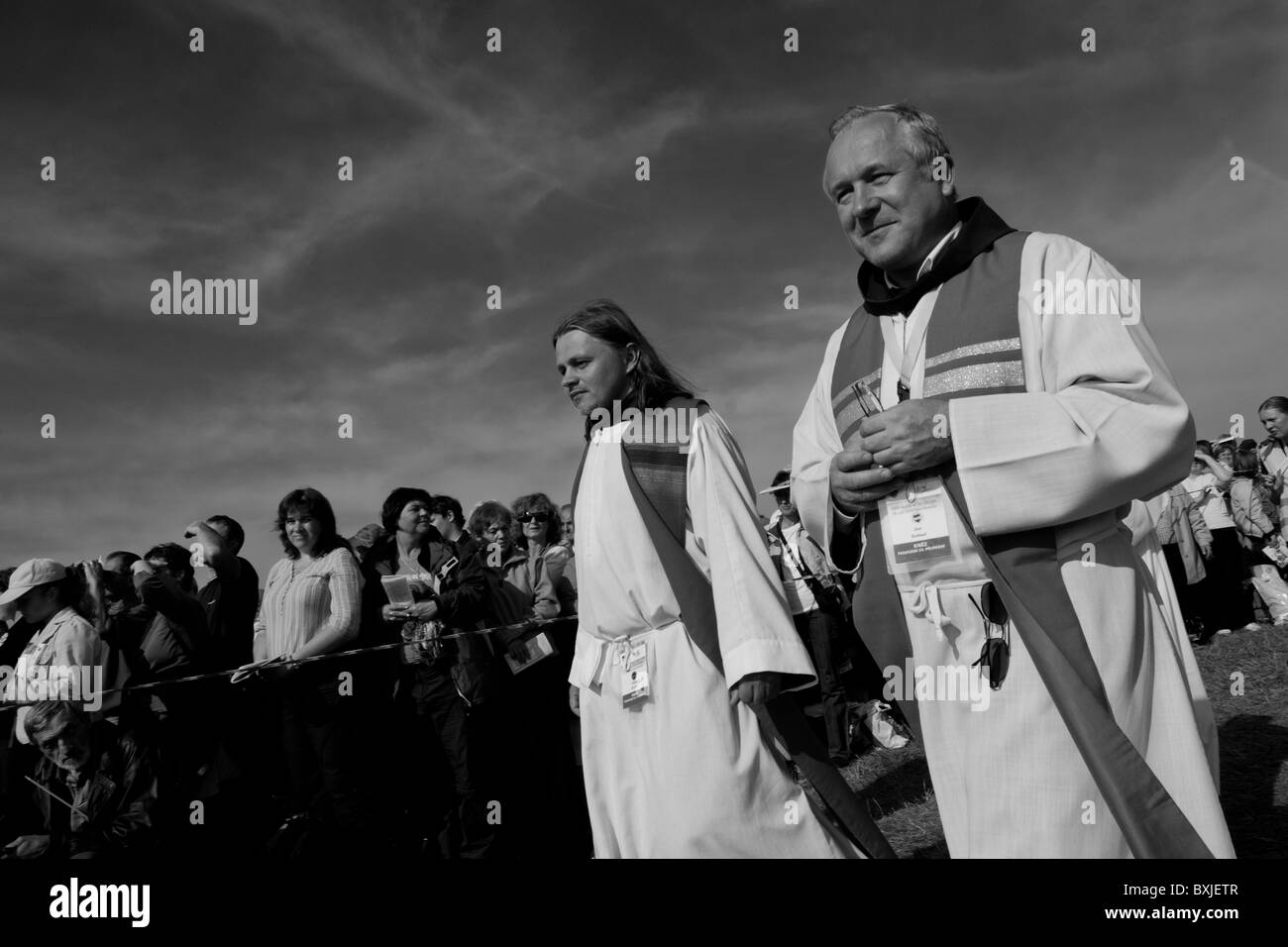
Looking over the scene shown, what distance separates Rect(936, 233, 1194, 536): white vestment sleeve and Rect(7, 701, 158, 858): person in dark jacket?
443cm

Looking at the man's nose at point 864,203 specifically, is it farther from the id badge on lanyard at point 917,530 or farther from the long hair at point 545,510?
the long hair at point 545,510

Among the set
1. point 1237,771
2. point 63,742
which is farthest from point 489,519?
point 1237,771

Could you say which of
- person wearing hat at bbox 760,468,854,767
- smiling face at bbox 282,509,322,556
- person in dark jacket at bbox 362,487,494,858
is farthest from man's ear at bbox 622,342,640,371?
person wearing hat at bbox 760,468,854,767

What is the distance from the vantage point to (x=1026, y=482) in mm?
2137

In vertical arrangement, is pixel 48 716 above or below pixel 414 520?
below

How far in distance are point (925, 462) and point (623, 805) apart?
1761mm

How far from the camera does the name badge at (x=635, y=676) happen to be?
339cm

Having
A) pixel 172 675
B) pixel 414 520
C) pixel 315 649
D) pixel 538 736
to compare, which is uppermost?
pixel 414 520

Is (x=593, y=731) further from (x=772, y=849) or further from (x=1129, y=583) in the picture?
(x=1129, y=583)

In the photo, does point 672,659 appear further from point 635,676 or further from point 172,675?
point 172,675

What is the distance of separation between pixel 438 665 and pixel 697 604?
2913mm

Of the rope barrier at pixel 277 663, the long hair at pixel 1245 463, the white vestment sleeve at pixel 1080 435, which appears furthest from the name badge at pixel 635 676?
the long hair at pixel 1245 463

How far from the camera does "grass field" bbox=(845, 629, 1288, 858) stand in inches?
187

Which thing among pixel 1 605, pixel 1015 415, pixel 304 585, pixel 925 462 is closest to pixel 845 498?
pixel 925 462
